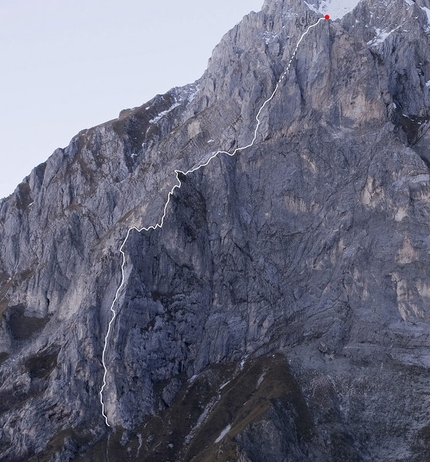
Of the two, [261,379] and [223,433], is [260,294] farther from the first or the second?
[223,433]

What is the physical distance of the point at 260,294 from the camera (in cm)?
13688

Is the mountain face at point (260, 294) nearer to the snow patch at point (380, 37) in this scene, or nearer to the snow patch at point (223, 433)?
the snow patch at point (223, 433)

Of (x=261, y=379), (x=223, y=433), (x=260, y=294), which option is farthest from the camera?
(x=260, y=294)

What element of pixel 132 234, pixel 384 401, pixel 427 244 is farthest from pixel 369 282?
pixel 132 234

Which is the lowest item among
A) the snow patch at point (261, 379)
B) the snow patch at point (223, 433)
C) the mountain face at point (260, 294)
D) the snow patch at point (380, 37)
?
the snow patch at point (223, 433)

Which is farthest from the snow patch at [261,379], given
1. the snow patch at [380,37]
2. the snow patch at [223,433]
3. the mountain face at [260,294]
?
the snow patch at [380,37]

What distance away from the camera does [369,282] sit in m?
130

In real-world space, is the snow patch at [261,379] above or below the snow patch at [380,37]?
below

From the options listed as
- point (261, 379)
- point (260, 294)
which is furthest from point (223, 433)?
point (260, 294)

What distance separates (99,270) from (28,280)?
3651cm

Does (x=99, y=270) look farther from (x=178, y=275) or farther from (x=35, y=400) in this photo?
(x=35, y=400)

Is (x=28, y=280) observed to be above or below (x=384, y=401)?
above

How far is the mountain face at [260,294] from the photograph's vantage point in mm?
118125

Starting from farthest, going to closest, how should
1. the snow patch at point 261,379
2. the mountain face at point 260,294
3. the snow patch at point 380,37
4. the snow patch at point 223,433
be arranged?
1. the snow patch at point 380,37
2. the snow patch at point 261,379
3. the mountain face at point 260,294
4. the snow patch at point 223,433
